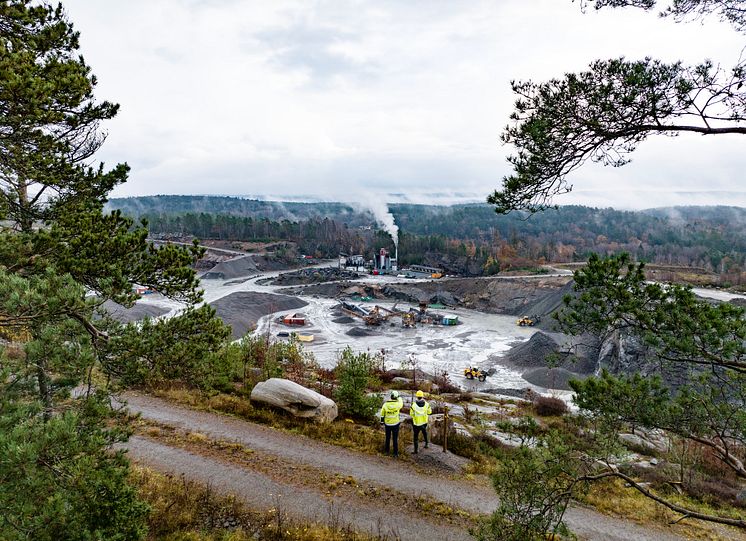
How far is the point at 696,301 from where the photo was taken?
17.3ft

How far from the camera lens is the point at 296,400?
510 inches

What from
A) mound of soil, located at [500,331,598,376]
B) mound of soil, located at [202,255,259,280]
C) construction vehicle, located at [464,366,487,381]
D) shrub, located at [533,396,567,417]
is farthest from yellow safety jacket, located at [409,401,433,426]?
mound of soil, located at [202,255,259,280]

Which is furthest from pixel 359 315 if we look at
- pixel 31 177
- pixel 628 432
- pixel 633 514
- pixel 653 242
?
pixel 653 242

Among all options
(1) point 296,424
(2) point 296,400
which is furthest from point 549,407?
(1) point 296,424

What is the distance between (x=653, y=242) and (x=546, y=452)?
541ft

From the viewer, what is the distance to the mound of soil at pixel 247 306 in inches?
1672

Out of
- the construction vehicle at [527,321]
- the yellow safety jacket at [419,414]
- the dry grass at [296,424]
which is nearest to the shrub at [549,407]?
the dry grass at [296,424]

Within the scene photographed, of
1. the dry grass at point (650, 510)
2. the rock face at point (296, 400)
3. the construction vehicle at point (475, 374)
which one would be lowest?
the construction vehicle at point (475, 374)

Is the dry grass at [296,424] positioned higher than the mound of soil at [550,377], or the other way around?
the dry grass at [296,424]

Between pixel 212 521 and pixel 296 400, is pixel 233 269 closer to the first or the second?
pixel 296 400

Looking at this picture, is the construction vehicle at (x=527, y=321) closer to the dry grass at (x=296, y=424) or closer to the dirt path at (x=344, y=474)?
the dry grass at (x=296, y=424)

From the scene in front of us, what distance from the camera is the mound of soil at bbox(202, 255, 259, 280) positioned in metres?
78.6

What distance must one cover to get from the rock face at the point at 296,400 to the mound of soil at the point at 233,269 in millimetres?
70428

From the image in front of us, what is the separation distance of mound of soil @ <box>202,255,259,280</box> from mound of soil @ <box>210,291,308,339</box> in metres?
27.1
